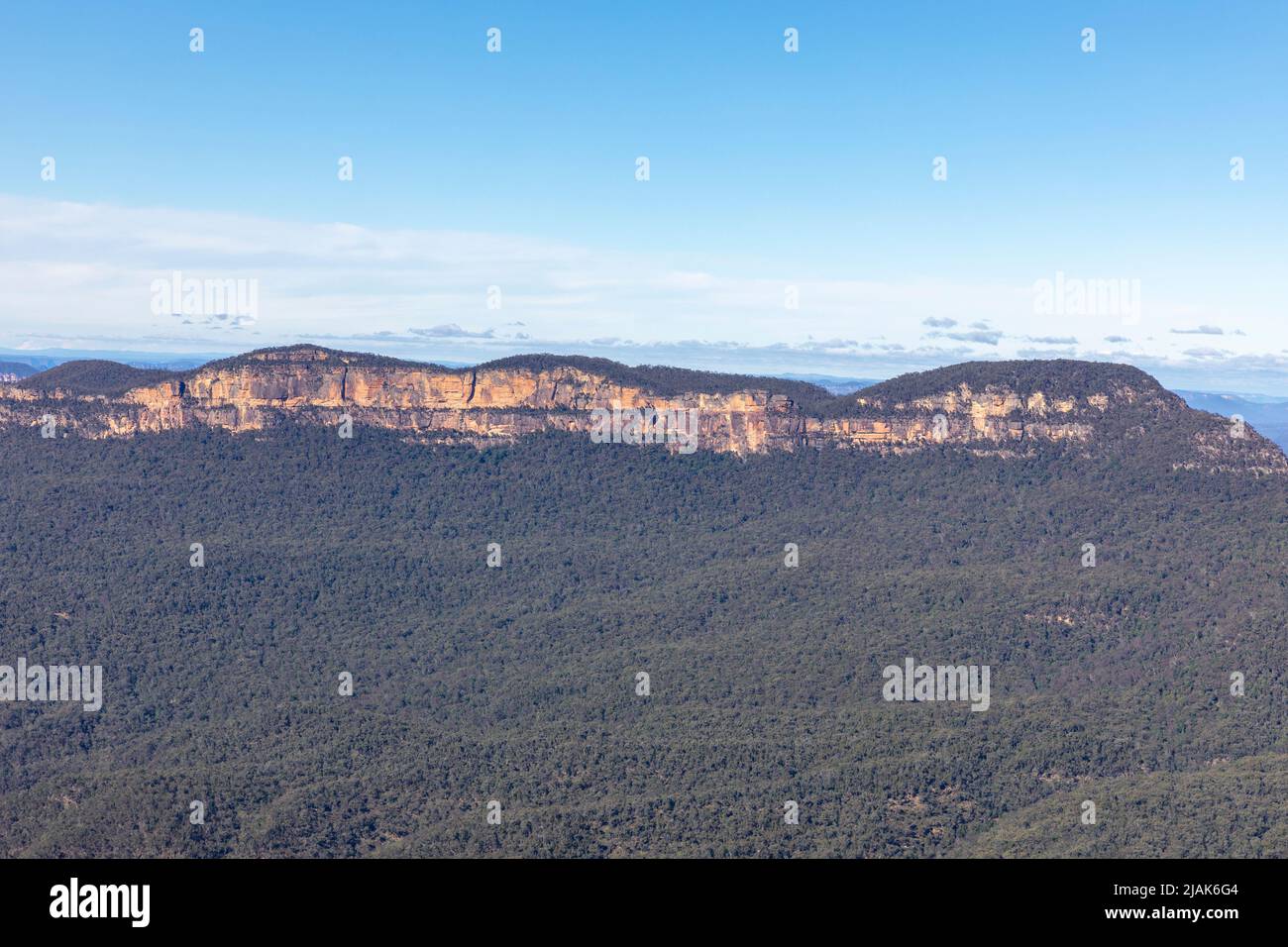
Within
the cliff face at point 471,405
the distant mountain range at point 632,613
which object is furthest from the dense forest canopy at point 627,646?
the cliff face at point 471,405

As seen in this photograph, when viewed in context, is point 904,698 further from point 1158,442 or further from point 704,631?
point 1158,442

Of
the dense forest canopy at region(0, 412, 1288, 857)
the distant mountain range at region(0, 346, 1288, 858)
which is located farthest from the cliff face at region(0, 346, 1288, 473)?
the dense forest canopy at region(0, 412, 1288, 857)

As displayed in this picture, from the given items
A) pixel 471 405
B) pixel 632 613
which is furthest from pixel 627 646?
pixel 471 405

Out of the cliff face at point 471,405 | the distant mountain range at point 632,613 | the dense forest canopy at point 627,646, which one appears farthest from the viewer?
the cliff face at point 471,405

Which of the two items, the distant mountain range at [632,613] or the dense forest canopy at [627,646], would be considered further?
the distant mountain range at [632,613]

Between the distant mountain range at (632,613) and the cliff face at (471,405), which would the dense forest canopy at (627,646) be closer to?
the distant mountain range at (632,613)

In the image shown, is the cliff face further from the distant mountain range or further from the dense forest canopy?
the dense forest canopy

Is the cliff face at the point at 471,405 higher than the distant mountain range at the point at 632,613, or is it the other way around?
the cliff face at the point at 471,405

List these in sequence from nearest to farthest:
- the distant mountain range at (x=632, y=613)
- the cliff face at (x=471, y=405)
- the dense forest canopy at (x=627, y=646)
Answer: the dense forest canopy at (x=627, y=646) → the distant mountain range at (x=632, y=613) → the cliff face at (x=471, y=405)

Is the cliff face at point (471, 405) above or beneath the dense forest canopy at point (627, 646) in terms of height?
above
